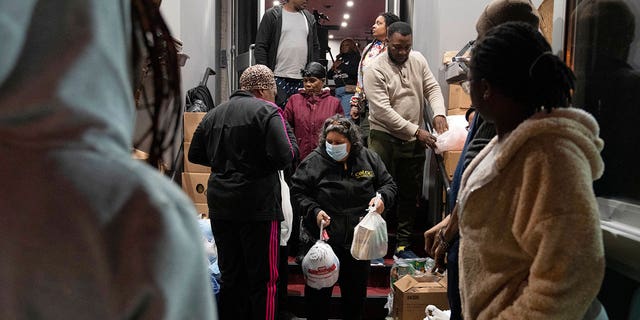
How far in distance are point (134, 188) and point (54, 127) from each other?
0.28 feet

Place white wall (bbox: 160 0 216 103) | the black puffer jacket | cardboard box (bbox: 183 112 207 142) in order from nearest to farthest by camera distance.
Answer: the black puffer jacket, cardboard box (bbox: 183 112 207 142), white wall (bbox: 160 0 216 103)

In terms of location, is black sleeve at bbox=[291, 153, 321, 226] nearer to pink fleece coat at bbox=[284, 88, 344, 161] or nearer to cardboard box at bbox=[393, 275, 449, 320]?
cardboard box at bbox=[393, 275, 449, 320]

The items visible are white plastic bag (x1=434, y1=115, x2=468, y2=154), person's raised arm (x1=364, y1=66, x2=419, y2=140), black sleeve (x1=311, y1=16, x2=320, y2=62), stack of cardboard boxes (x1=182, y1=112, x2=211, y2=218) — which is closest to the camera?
white plastic bag (x1=434, y1=115, x2=468, y2=154)

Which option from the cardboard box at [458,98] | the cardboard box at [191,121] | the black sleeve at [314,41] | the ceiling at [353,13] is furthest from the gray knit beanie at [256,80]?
the ceiling at [353,13]

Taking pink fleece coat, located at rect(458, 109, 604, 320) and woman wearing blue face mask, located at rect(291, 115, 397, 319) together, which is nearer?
pink fleece coat, located at rect(458, 109, 604, 320)

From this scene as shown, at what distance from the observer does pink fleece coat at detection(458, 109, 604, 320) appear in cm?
120

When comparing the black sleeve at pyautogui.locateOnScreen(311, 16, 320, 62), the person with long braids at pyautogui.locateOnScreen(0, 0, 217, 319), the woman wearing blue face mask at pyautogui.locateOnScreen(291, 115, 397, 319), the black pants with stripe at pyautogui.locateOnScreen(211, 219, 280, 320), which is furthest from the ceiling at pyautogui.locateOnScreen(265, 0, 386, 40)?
the person with long braids at pyautogui.locateOnScreen(0, 0, 217, 319)

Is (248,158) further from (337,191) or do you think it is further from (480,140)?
(480,140)

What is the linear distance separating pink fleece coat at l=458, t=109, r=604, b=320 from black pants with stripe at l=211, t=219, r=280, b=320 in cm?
219

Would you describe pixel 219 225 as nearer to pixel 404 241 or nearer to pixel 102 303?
pixel 404 241

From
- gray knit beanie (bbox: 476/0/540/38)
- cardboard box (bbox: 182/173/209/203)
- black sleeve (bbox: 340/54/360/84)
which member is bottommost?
cardboard box (bbox: 182/173/209/203)

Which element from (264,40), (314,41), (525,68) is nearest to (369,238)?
(525,68)

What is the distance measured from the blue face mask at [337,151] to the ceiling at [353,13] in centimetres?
826

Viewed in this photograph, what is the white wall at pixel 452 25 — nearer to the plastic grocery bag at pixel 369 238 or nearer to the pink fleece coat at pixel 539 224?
the plastic grocery bag at pixel 369 238
